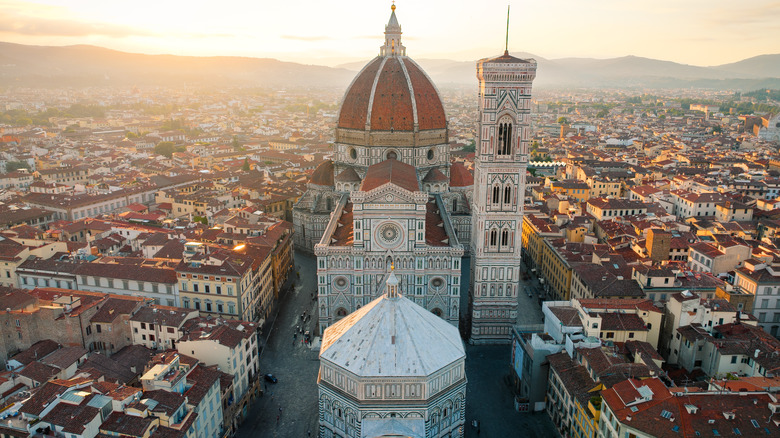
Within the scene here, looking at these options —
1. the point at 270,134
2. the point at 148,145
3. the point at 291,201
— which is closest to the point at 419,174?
the point at 291,201

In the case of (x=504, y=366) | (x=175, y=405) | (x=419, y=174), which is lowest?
(x=504, y=366)

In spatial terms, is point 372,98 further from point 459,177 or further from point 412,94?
point 459,177

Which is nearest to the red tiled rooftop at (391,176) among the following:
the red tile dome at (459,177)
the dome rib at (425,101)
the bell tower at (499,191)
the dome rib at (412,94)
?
the dome rib at (412,94)

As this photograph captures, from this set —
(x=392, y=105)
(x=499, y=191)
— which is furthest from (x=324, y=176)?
(x=499, y=191)

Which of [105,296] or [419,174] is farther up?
[419,174]

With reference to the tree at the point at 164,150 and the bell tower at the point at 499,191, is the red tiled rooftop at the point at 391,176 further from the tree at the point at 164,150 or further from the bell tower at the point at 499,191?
the tree at the point at 164,150

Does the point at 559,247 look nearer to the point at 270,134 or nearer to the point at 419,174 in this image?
the point at 419,174

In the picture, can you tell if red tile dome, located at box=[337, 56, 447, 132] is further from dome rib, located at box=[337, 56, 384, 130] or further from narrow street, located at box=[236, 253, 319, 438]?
narrow street, located at box=[236, 253, 319, 438]

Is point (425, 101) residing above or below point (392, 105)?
above
